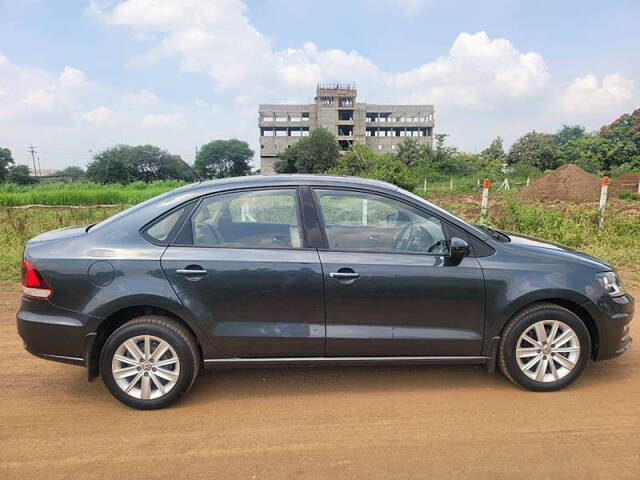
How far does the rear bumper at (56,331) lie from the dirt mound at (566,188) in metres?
24.6

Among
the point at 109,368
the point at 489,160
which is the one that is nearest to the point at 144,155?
the point at 489,160

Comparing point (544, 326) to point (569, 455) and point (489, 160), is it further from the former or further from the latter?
point (489, 160)

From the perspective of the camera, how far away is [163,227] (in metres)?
3.22

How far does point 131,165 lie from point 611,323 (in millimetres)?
74567

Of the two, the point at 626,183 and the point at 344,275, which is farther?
the point at 626,183

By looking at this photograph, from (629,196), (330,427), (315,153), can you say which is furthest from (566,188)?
(315,153)

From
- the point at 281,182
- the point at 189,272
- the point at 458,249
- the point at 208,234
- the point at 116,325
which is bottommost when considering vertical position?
the point at 116,325

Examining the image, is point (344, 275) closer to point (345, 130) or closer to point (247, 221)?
point (247, 221)

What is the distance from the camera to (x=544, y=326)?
328 centimetres

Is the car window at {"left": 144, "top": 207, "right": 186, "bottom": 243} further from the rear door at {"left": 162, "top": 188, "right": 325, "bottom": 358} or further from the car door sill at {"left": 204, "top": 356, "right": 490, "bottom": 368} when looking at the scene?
the car door sill at {"left": 204, "top": 356, "right": 490, "bottom": 368}

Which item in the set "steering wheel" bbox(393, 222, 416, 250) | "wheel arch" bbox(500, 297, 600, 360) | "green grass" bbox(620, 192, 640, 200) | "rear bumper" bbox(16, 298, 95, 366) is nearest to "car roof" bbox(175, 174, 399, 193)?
"steering wheel" bbox(393, 222, 416, 250)

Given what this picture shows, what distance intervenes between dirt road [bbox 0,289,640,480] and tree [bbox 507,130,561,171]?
163ft

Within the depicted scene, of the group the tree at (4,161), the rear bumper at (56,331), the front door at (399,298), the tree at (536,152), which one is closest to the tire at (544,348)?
the front door at (399,298)

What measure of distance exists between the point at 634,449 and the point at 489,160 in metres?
55.4
